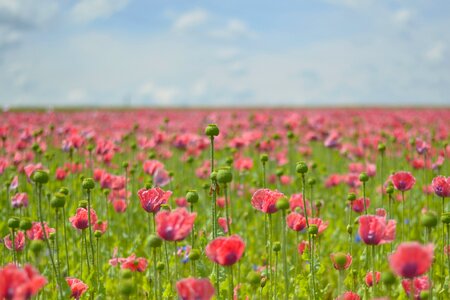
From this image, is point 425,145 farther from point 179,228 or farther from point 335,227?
point 179,228

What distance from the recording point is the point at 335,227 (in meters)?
4.94

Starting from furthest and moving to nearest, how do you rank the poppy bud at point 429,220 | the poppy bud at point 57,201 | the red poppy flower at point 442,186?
the red poppy flower at point 442,186
the poppy bud at point 57,201
the poppy bud at point 429,220

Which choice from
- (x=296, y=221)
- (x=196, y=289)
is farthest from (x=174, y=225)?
(x=296, y=221)

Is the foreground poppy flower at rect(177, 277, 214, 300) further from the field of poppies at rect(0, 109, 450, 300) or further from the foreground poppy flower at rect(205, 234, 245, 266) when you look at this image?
the foreground poppy flower at rect(205, 234, 245, 266)

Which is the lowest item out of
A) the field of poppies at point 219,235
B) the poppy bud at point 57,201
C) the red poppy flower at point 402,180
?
the field of poppies at point 219,235

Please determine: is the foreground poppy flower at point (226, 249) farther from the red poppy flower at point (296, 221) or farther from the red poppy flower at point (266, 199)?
the red poppy flower at point (296, 221)

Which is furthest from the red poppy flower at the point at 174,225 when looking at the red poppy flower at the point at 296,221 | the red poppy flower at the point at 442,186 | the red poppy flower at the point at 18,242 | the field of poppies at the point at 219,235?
the red poppy flower at the point at 442,186

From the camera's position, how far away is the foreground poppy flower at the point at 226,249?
66.0 inches

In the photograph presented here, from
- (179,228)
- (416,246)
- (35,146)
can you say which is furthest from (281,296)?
(35,146)

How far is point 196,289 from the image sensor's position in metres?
1.46

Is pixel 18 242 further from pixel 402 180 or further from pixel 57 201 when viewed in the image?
pixel 402 180

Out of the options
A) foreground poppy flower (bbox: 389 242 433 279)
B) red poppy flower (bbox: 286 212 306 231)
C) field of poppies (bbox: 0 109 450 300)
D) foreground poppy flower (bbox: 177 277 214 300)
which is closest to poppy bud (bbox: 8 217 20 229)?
field of poppies (bbox: 0 109 450 300)

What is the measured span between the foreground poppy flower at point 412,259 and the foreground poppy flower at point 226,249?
479 mm

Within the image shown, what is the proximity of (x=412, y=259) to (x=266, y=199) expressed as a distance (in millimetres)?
846
